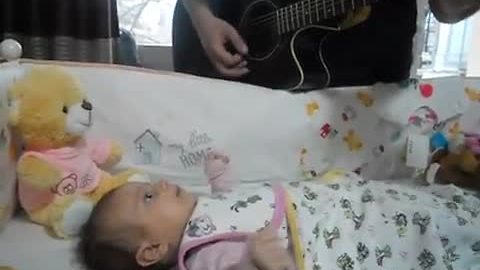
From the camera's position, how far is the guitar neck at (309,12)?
44.5 inches

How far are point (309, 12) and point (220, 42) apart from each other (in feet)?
0.61

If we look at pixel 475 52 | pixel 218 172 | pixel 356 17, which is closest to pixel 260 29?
pixel 356 17

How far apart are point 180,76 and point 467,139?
1.76 ft

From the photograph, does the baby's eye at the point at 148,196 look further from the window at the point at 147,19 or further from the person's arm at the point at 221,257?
the window at the point at 147,19

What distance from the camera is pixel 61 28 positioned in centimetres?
149

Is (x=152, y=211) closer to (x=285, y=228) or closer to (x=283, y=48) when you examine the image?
(x=285, y=228)

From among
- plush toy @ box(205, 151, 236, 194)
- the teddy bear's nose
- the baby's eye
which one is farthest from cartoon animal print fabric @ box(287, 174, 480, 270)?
the teddy bear's nose

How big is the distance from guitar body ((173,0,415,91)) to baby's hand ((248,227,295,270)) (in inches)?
16.8

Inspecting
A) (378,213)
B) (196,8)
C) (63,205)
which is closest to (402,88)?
(378,213)

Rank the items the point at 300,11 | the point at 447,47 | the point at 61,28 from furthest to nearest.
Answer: the point at 447,47 < the point at 61,28 < the point at 300,11

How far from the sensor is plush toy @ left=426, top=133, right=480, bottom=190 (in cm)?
118

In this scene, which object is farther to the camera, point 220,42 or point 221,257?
point 220,42

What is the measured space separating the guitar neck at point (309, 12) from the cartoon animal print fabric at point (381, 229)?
0.29 metres

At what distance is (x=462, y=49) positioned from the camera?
172cm
